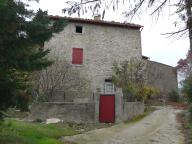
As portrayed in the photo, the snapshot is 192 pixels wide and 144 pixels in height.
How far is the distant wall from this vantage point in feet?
115

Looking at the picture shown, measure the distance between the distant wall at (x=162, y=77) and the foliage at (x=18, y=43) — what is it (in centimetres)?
2235

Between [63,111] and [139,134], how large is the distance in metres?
5.99

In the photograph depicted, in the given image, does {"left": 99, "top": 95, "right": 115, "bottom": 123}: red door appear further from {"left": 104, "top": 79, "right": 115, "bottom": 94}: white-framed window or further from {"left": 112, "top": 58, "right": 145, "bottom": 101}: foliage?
{"left": 104, "top": 79, "right": 115, "bottom": 94}: white-framed window

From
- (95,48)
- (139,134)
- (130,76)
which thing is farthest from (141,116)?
(95,48)

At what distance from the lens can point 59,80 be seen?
2927cm

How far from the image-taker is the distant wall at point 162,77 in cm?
3503

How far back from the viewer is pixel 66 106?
21.3 metres

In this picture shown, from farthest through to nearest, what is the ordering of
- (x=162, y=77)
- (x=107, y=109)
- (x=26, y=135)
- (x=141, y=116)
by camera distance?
(x=162, y=77), (x=141, y=116), (x=107, y=109), (x=26, y=135)

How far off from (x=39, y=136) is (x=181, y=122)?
9.44m

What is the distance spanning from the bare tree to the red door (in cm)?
604

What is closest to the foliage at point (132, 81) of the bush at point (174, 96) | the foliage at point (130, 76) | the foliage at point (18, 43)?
the foliage at point (130, 76)

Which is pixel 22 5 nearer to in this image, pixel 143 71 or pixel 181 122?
pixel 181 122

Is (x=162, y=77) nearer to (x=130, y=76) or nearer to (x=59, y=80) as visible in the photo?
(x=130, y=76)

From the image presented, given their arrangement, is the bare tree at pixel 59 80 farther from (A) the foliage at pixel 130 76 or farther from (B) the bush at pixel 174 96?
(B) the bush at pixel 174 96
